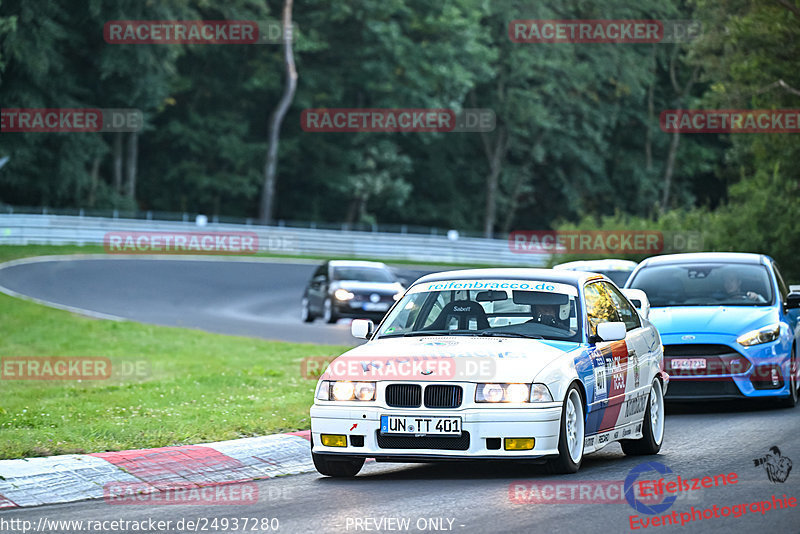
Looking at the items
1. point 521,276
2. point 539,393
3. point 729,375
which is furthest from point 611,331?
point 729,375

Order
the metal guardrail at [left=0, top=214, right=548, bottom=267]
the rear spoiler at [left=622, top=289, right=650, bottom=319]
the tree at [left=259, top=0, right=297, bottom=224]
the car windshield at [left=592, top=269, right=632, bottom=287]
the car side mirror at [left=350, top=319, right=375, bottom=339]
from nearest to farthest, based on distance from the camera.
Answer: the car side mirror at [left=350, top=319, right=375, bottom=339] → the rear spoiler at [left=622, top=289, right=650, bottom=319] → the car windshield at [left=592, top=269, right=632, bottom=287] → the metal guardrail at [left=0, top=214, right=548, bottom=267] → the tree at [left=259, top=0, right=297, bottom=224]

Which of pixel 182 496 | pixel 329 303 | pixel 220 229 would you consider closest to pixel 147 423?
pixel 182 496

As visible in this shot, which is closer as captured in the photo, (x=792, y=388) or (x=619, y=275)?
(x=792, y=388)

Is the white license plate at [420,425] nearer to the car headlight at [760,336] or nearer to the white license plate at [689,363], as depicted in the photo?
the white license plate at [689,363]

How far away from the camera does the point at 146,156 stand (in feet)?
221

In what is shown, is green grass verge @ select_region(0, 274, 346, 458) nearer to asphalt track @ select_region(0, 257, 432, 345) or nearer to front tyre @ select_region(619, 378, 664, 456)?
asphalt track @ select_region(0, 257, 432, 345)

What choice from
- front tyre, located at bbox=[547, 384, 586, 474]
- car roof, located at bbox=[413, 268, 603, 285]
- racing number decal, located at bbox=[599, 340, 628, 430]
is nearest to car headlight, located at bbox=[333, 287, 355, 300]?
car roof, located at bbox=[413, 268, 603, 285]

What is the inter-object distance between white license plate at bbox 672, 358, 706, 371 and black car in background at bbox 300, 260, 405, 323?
1546cm

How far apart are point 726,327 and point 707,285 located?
117 centimetres

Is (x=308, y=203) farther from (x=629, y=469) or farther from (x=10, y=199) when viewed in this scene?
(x=629, y=469)

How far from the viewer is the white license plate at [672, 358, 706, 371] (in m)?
14.1

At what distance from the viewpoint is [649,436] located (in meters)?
10.8

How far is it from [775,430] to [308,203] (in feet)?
193

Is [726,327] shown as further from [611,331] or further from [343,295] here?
[343,295]
